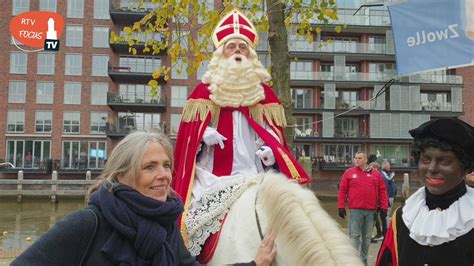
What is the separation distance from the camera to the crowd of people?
85.4 inches

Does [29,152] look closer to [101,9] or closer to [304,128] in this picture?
[101,9]

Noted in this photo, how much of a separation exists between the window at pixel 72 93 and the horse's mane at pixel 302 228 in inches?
1720

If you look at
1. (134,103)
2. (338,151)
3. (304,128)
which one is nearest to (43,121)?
(134,103)

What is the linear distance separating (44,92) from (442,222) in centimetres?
4498

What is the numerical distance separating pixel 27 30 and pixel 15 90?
24806 mm

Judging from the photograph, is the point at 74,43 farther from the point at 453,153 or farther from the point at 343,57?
the point at 453,153

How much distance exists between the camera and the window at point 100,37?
44000mm

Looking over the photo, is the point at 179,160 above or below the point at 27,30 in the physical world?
below

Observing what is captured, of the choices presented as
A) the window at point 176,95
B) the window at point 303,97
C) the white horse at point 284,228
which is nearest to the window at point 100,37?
the window at point 176,95

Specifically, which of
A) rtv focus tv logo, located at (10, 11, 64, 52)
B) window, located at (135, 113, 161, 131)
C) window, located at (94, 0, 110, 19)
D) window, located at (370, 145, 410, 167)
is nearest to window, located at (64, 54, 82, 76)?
window, located at (94, 0, 110, 19)

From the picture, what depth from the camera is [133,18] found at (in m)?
43.2

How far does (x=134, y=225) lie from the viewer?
222 centimetres

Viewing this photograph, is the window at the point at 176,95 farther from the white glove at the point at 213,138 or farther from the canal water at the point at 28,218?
the white glove at the point at 213,138

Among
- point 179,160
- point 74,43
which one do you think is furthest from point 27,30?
point 74,43
